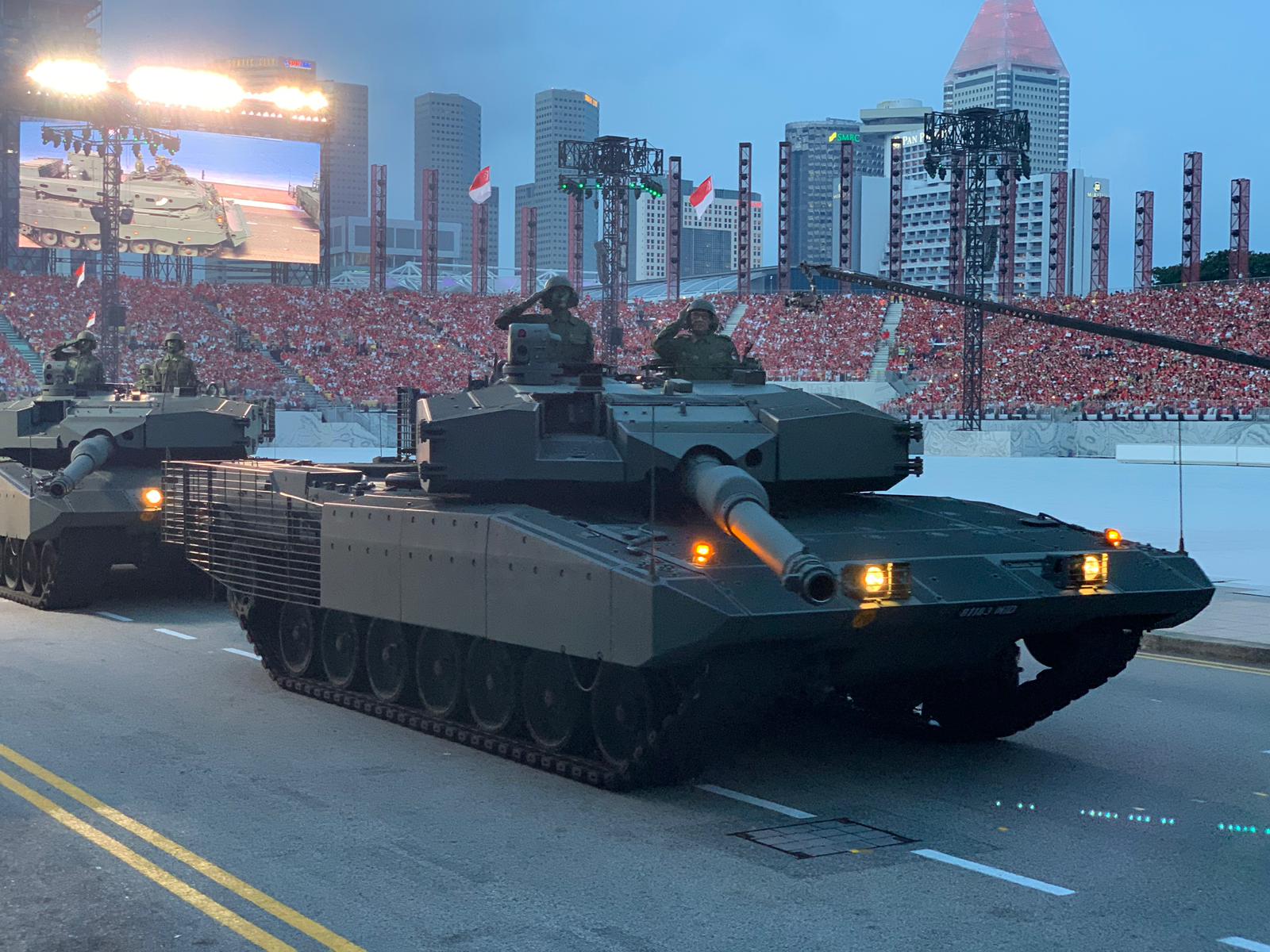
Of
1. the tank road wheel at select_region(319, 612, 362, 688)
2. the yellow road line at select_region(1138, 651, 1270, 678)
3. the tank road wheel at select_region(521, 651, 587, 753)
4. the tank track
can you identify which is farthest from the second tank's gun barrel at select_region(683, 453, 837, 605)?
the yellow road line at select_region(1138, 651, 1270, 678)

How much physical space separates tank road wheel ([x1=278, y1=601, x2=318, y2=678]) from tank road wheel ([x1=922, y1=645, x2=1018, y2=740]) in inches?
172

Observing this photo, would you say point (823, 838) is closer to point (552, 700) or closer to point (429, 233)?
point (552, 700)

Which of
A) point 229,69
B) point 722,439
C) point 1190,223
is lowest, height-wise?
point 722,439

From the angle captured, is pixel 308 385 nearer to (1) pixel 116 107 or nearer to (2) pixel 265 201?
(2) pixel 265 201

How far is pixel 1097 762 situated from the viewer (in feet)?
30.0

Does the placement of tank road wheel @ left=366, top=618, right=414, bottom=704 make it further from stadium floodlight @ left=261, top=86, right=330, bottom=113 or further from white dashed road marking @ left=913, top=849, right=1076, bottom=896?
stadium floodlight @ left=261, top=86, right=330, bottom=113

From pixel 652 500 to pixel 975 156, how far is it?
43.5 meters

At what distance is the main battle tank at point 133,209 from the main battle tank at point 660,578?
52699mm

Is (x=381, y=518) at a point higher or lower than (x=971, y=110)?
lower

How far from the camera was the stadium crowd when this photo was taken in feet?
169

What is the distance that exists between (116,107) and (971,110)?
2567cm

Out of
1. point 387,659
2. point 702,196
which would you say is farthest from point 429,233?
point 387,659

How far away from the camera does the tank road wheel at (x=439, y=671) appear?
9766 millimetres

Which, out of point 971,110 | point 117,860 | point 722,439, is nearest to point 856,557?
point 722,439
